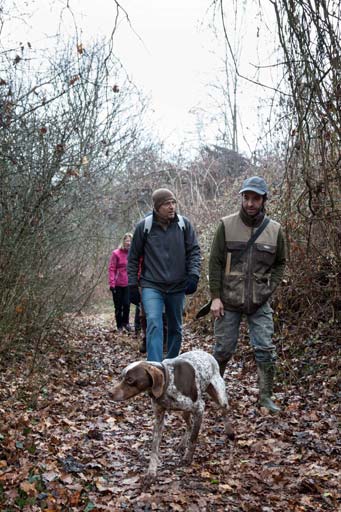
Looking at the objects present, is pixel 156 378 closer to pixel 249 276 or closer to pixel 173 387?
pixel 173 387

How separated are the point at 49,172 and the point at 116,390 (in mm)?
5278

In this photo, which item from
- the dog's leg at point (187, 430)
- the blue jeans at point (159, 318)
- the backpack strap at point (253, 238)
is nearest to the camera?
the dog's leg at point (187, 430)

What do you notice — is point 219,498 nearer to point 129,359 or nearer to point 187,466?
point 187,466

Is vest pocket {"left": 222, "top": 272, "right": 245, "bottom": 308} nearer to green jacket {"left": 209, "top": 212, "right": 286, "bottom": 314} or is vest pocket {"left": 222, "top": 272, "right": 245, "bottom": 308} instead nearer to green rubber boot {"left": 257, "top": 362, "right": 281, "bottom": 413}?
green jacket {"left": 209, "top": 212, "right": 286, "bottom": 314}

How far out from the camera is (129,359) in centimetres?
1033

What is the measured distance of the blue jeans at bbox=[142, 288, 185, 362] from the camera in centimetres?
643

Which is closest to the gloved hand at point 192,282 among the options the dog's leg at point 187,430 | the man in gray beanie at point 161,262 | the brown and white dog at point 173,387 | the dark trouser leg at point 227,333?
the man in gray beanie at point 161,262

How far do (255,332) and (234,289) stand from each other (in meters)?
0.55

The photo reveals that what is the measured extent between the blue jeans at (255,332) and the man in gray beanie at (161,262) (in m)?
0.62

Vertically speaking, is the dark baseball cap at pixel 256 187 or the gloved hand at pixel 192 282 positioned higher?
the dark baseball cap at pixel 256 187

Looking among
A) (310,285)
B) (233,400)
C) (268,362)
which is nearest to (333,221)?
(310,285)

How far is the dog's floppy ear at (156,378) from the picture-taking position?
4488 millimetres

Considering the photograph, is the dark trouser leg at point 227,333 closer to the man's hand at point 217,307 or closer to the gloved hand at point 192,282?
the man's hand at point 217,307

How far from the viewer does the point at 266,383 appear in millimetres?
6305
